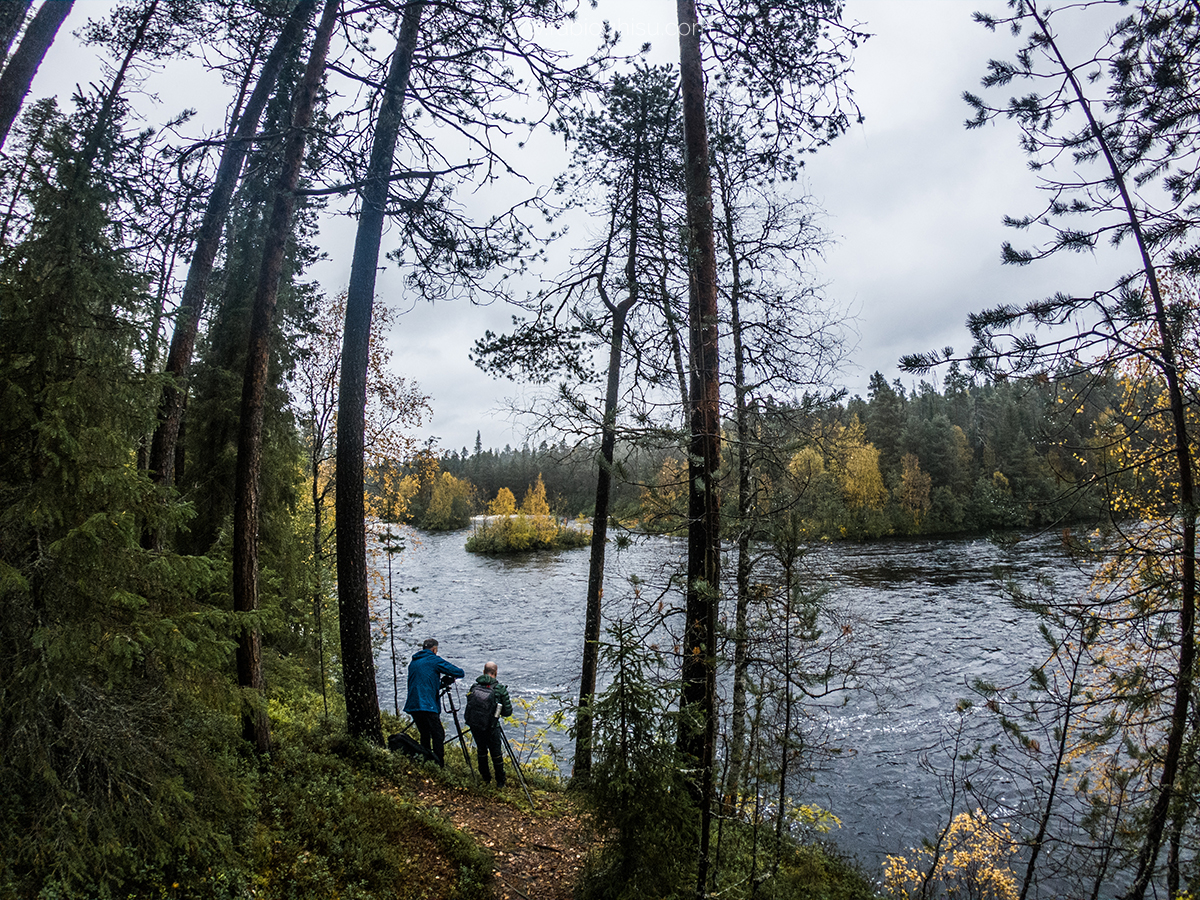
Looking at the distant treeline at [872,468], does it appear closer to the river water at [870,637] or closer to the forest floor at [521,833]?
the river water at [870,637]

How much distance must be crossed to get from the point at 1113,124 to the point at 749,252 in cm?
470

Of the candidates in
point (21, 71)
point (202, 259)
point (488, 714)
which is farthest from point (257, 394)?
point (488, 714)

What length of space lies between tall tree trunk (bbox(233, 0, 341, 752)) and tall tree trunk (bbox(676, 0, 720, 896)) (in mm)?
3866

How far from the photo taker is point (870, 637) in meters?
9.22

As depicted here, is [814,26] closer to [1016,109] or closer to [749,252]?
[1016,109]

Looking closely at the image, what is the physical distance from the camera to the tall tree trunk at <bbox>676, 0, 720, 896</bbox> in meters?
4.59

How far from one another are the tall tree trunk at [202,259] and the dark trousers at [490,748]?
5048mm

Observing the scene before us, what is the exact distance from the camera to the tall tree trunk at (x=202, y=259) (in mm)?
6449

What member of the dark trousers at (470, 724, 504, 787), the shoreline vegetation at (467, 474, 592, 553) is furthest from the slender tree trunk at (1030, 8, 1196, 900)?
the shoreline vegetation at (467, 474, 592, 553)

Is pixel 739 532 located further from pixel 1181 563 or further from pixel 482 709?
pixel 482 709

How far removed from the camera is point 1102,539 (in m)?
4.70

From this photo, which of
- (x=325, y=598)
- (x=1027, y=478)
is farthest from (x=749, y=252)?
(x=1027, y=478)

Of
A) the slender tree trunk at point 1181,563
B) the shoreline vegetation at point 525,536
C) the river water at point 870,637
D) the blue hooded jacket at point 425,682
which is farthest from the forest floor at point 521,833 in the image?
the shoreline vegetation at point 525,536

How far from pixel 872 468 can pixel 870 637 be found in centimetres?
3653
